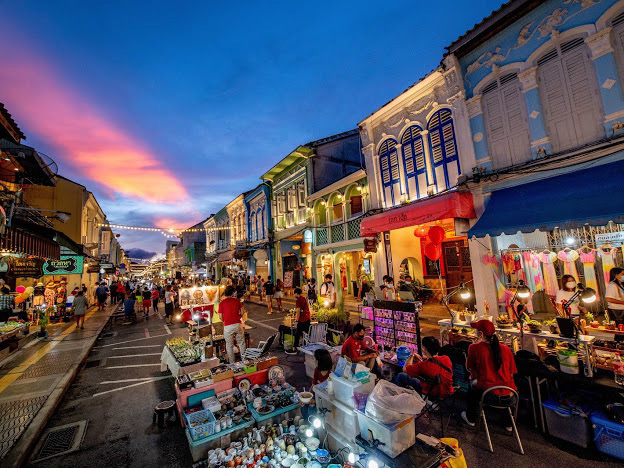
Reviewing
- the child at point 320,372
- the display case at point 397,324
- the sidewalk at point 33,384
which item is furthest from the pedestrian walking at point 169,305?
the child at point 320,372

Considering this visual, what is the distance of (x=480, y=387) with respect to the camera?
4.55 m

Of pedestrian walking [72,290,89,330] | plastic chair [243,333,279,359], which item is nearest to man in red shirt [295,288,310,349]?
plastic chair [243,333,279,359]

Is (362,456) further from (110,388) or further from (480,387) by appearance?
(110,388)

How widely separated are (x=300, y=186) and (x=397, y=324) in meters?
14.3

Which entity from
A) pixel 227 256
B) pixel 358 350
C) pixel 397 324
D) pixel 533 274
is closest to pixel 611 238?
pixel 533 274

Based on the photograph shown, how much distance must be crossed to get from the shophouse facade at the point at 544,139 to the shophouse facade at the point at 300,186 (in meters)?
10.7

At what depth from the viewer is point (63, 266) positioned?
1630 centimetres

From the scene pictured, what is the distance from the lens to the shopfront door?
571 inches

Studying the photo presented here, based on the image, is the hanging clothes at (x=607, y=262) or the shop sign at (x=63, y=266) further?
the shop sign at (x=63, y=266)

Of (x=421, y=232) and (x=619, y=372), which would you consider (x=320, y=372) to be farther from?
(x=421, y=232)

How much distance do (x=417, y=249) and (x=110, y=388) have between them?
14338mm

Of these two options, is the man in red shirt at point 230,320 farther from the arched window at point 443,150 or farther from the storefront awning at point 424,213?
the arched window at point 443,150

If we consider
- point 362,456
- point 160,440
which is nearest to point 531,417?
point 362,456

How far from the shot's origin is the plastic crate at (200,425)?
14.2 ft
